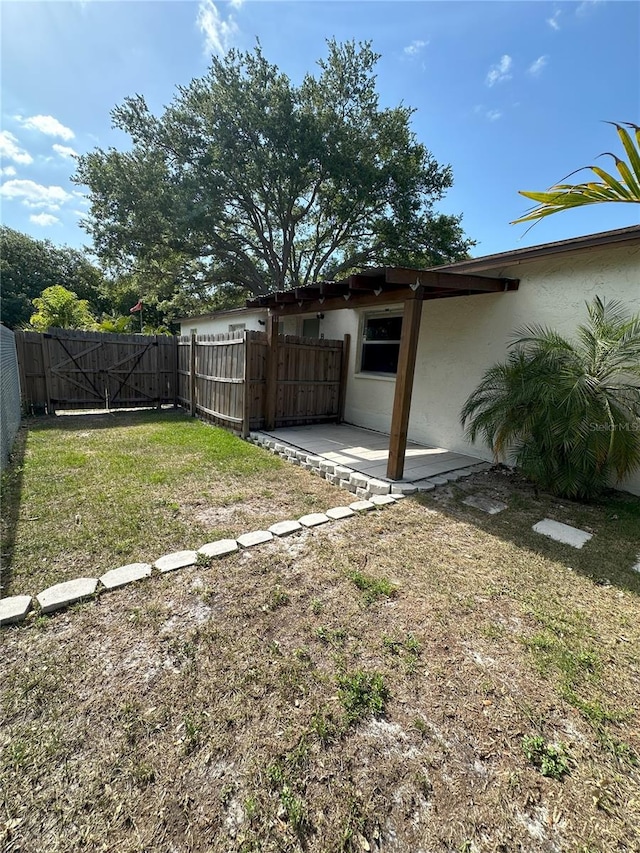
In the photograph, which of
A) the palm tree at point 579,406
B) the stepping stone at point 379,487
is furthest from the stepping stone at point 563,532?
the stepping stone at point 379,487

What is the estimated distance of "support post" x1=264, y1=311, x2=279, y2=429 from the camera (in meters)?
6.64

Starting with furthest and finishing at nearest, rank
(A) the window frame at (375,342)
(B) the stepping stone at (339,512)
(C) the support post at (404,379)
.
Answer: (A) the window frame at (375,342) → (C) the support post at (404,379) → (B) the stepping stone at (339,512)

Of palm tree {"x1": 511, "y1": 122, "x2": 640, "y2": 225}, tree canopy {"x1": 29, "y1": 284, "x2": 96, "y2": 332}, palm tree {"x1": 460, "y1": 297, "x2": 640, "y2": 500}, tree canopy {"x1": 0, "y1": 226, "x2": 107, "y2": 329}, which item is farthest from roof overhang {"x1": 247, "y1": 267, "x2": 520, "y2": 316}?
tree canopy {"x1": 0, "y1": 226, "x2": 107, "y2": 329}

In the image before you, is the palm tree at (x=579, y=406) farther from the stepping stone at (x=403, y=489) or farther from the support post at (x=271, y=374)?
the support post at (x=271, y=374)

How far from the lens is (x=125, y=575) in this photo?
8.50ft

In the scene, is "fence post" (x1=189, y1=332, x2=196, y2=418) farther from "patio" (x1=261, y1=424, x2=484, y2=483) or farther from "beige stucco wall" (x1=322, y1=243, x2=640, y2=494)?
"beige stucco wall" (x1=322, y1=243, x2=640, y2=494)

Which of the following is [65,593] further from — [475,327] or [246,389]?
[475,327]

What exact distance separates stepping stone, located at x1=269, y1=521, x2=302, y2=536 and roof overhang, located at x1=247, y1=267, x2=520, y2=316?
2656 mm

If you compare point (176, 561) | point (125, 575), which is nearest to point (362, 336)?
point (176, 561)

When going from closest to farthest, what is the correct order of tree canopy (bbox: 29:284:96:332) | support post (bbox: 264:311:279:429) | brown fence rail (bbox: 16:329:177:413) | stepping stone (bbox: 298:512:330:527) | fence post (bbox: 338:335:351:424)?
1. stepping stone (bbox: 298:512:330:527)
2. support post (bbox: 264:311:279:429)
3. fence post (bbox: 338:335:351:424)
4. brown fence rail (bbox: 16:329:177:413)
5. tree canopy (bbox: 29:284:96:332)

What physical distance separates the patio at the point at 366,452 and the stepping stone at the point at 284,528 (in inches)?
57.9

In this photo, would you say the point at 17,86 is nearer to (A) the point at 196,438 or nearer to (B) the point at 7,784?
(A) the point at 196,438

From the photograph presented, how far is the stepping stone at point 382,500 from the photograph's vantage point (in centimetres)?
401

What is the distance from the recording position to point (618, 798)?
1.41 meters
